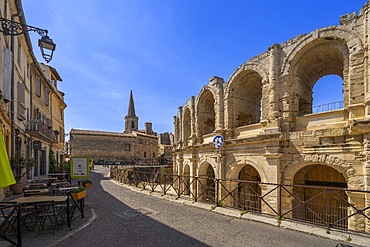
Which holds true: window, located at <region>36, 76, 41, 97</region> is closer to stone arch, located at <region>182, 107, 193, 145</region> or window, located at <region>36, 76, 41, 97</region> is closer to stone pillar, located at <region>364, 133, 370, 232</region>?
stone arch, located at <region>182, 107, 193, 145</region>

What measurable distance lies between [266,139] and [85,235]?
7844mm

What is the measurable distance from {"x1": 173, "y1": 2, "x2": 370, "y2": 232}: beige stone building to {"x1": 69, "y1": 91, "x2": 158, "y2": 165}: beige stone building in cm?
3064

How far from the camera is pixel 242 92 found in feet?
42.2

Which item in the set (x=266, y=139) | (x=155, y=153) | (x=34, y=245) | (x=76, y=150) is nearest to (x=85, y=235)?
(x=34, y=245)

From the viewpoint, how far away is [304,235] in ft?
16.2

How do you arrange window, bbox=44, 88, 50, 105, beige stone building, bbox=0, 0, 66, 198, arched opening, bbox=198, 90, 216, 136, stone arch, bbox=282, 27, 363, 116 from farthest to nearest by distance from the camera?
window, bbox=44, 88, 50, 105, arched opening, bbox=198, 90, 216, 136, beige stone building, bbox=0, 0, 66, 198, stone arch, bbox=282, 27, 363, 116

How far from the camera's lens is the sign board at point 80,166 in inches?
338

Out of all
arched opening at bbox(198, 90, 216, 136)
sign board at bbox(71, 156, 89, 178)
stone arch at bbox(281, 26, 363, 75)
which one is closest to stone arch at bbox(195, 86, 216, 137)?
arched opening at bbox(198, 90, 216, 136)

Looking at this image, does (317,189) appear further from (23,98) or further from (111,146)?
(111,146)

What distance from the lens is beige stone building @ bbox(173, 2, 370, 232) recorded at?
7.70 meters

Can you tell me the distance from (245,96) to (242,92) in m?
0.38

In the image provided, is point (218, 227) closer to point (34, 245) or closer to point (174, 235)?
point (174, 235)

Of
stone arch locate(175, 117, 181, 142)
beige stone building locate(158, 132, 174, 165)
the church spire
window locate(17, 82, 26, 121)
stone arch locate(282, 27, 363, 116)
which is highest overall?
the church spire

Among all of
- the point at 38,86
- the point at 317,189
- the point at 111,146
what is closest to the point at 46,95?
the point at 38,86
